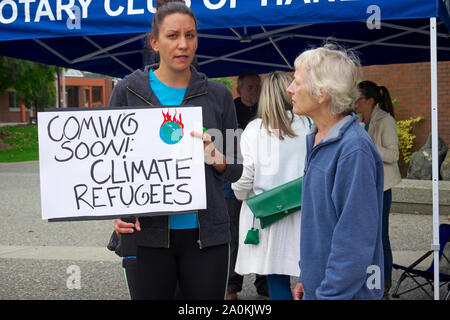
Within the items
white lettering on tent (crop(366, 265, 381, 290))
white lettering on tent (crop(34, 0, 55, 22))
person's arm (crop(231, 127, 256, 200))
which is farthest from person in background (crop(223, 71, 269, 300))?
white lettering on tent (crop(366, 265, 381, 290))

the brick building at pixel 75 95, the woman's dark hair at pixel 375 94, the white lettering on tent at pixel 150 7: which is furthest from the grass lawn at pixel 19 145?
the white lettering on tent at pixel 150 7

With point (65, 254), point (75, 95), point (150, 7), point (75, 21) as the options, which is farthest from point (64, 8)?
point (75, 95)

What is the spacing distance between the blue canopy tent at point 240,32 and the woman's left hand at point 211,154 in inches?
43.3

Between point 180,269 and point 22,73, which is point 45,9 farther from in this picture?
point 22,73

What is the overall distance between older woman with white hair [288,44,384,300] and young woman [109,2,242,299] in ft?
1.25

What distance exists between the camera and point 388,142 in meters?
5.26

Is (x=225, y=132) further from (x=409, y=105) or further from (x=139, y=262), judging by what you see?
(x=409, y=105)

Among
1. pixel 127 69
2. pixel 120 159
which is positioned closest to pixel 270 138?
pixel 120 159

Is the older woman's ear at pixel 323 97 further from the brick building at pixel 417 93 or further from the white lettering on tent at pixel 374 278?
the brick building at pixel 417 93

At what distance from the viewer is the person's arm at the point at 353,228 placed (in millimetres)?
1960

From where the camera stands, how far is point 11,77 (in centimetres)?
2612

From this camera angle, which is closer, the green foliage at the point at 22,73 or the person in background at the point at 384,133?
the person in background at the point at 384,133

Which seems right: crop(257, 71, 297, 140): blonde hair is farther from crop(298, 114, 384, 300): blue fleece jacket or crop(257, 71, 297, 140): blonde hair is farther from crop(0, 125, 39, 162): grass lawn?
crop(0, 125, 39, 162): grass lawn
